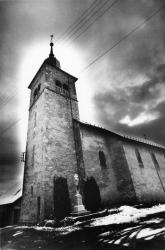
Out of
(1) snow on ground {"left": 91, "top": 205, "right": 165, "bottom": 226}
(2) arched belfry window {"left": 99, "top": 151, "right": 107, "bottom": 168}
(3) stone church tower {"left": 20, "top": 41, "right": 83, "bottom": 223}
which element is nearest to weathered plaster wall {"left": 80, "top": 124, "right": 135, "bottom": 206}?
(2) arched belfry window {"left": 99, "top": 151, "right": 107, "bottom": 168}

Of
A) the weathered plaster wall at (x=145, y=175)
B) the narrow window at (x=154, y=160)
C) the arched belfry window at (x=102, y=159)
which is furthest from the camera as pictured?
the narrow window at (x=154, y=160)

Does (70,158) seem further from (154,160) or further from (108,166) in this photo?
(154,160)

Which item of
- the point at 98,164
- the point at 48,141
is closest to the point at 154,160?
the point at 98,164

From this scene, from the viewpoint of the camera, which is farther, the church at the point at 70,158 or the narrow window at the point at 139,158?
the narrow window at the point at 139,158

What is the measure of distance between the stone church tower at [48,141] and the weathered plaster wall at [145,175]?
5.82 metres

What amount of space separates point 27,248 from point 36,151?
8.97 metres

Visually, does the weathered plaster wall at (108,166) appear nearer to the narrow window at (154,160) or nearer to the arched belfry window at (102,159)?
the arched belfry window at (102,159)

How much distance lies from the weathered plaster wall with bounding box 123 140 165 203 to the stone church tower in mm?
5815

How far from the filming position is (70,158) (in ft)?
46.0

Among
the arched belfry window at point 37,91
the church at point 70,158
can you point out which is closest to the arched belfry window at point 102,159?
the church at point 70,158

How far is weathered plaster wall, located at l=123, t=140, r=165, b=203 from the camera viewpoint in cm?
1471

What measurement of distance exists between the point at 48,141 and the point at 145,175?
10671 mm

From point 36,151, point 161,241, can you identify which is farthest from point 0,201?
point 161,241

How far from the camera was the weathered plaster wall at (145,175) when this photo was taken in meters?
14.7
